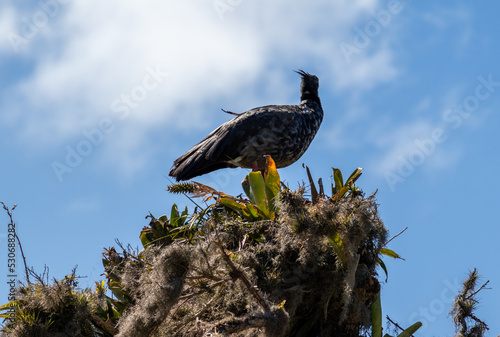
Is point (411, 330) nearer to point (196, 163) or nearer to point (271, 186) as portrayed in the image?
point (271, 186)

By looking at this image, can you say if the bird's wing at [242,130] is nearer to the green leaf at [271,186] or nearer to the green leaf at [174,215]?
the green leaf at [174,215]

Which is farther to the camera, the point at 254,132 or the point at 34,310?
the point at 254,132

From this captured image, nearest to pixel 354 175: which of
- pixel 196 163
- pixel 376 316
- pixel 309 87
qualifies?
pixel 376 316

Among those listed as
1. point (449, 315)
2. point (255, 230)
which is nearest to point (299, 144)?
point (255, 230)

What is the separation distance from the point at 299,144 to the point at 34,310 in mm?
4131

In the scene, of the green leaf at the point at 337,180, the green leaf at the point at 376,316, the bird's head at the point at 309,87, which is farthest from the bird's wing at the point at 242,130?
the green leaf at the point at 376,316

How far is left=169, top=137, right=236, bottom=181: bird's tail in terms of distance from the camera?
7828 millimetres

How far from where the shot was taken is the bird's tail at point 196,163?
25.7ft

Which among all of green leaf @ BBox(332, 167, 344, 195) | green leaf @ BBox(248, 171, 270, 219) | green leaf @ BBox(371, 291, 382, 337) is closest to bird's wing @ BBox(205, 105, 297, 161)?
green leaf @ BBox(248, 171, 270, 219)

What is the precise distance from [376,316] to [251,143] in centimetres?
312

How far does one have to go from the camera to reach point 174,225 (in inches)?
248

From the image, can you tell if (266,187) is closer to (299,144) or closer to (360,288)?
(360,288)

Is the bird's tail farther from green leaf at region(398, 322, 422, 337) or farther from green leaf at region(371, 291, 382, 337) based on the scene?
green leaf at region(398, 322, 422, 337)

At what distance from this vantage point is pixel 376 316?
17.7 feet
